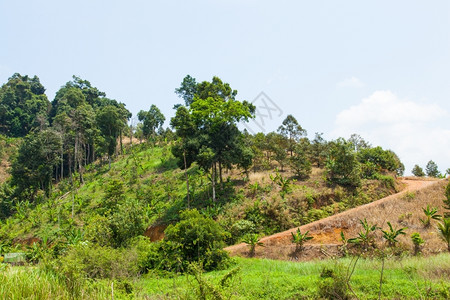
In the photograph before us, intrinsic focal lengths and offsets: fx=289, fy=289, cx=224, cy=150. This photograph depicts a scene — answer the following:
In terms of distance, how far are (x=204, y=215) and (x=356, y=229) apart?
9.24m

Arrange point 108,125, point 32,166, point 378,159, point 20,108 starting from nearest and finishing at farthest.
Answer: point 378,159
point 32,166
point 108,125
point 20,108

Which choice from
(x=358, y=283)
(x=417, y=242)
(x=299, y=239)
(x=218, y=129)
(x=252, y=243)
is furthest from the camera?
(x=218, y=129)

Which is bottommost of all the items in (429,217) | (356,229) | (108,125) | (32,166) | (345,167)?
(356,229)

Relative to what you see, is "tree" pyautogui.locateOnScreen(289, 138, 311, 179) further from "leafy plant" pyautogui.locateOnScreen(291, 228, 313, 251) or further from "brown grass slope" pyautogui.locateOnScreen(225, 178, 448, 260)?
"leafy plant" pyautogui.locateOnScreen(291, 228, 313, 251)

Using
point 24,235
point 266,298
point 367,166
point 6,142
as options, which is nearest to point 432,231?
point 367,166

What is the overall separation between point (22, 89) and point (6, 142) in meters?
17.0

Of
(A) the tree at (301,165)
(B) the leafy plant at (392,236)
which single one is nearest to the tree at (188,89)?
(A) the tree at (301,165)

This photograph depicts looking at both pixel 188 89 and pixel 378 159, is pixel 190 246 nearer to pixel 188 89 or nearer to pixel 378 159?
pixel 378 159

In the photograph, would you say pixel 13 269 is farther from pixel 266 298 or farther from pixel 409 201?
pixel 409 201

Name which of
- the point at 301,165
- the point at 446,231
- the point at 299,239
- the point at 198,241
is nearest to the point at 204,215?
the point at 198,241

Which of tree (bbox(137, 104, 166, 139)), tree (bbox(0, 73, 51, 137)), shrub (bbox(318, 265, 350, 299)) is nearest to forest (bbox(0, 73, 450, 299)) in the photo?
shrub (bbox(318, 265, 350, 299))

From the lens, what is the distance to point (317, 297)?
27.0ft

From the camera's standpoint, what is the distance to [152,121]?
4916cm

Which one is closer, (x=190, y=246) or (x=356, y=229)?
(x=190, y=246)
